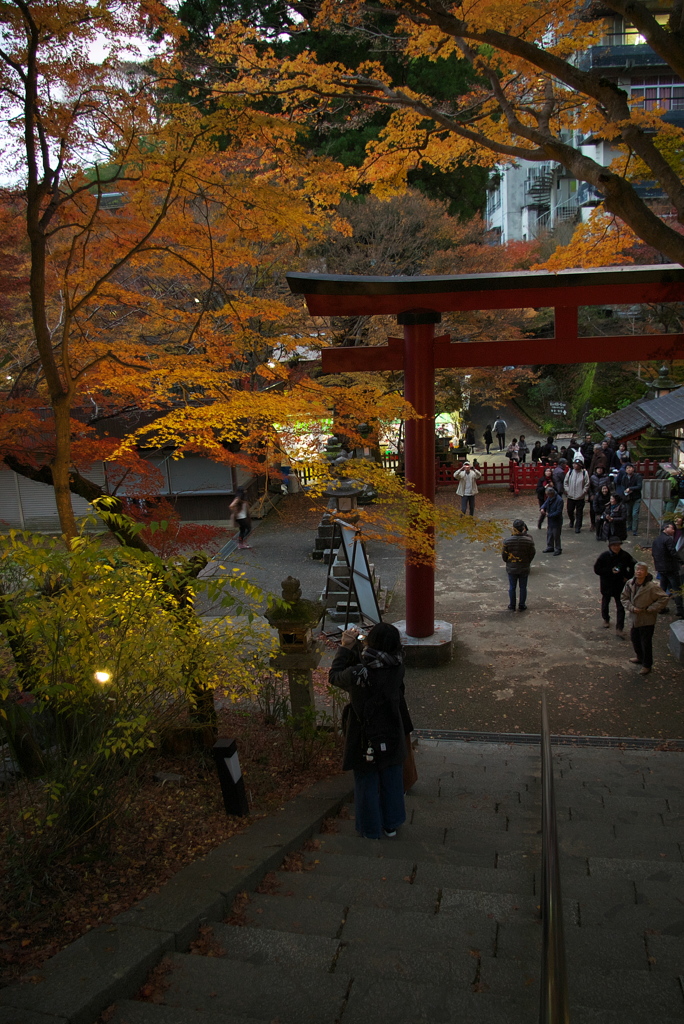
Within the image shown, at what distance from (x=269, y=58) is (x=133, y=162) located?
2.71 m

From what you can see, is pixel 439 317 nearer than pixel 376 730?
No

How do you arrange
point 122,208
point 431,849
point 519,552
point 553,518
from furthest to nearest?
1. point 553,518
2. point 519,552
3. point 122,208
4. point 431,849

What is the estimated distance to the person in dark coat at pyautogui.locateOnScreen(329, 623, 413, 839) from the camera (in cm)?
457

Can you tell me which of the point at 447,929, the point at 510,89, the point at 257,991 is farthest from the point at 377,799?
the point at 510,89

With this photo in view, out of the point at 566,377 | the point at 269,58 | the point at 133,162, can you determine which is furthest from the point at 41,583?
the point at 566,377

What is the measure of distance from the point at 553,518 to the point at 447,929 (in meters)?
12.5

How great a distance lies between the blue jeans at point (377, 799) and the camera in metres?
Answer: 4.71

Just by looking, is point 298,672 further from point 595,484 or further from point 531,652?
point 595,484

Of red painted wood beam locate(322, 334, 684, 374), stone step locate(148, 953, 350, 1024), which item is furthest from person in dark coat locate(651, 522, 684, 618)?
stone step locate(148, 953, 350, 1024)

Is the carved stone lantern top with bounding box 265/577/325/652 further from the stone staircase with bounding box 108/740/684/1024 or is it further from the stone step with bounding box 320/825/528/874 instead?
the stone step with bounding box 320/825/528/874

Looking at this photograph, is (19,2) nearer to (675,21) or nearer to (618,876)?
(675,21)

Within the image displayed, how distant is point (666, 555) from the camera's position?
35.7ft

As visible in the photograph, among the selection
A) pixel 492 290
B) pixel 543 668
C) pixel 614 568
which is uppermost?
pixel 492 290

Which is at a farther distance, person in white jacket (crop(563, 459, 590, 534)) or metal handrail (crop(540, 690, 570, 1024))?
person in white jacket (crop(563, 459, 590, 534))
